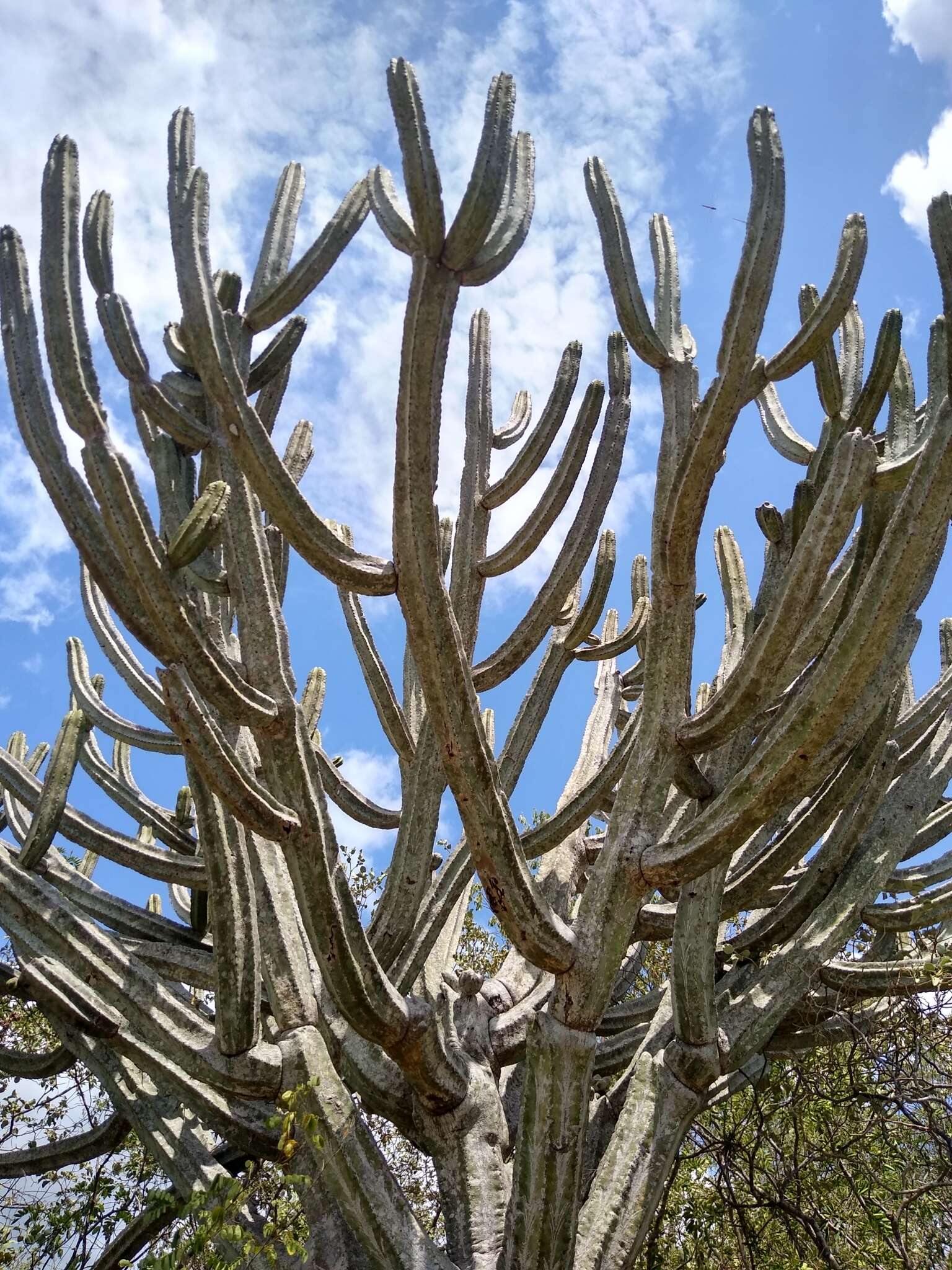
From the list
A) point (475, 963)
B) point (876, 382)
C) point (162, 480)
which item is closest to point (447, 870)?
point (162, 480)

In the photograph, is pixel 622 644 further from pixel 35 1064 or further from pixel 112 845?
pixel 35 1064

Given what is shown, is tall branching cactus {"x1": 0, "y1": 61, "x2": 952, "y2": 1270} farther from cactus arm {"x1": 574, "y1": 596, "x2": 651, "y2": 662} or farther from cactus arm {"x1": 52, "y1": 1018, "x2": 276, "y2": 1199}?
cactus arm {"x1": 574, "y1": 596, "x2": 651, "y2": 662}

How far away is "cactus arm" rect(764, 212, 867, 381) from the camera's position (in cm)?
342

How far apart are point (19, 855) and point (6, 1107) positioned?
2684 millimetres

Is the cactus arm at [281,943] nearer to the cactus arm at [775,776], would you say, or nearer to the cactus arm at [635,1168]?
the cactus arm at [635,1168]

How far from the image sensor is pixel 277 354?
13.9 feet

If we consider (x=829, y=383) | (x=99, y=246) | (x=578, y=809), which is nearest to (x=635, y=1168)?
(x=578, y=809)

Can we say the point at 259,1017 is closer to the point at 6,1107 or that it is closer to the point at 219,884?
the point at 219,884

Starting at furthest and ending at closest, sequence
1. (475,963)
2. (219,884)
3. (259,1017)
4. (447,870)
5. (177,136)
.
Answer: (475,963) → (447,870) → (177,136) → (259,1017) → (219,884)

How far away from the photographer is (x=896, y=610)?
2.73 m

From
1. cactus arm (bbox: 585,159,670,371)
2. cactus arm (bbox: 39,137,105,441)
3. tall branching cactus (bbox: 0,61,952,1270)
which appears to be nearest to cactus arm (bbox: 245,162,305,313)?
tall branching cactus (bbox: 0,61,952,1270)

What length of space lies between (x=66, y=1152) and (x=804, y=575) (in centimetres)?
387

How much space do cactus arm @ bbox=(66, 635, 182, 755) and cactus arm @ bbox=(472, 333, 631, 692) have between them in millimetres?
1602

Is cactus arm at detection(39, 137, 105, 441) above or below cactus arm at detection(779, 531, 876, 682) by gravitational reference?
above
